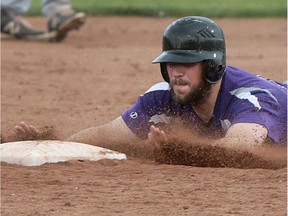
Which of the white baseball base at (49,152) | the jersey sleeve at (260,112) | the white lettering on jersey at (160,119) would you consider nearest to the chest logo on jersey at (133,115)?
the white lettering on jersey at (160,119)

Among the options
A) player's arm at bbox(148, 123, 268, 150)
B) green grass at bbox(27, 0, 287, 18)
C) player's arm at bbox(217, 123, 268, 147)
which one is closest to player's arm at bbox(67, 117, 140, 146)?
player's arm at bbox(148, 123, 268, 150)

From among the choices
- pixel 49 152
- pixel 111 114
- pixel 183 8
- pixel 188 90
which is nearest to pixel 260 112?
pixel 188 90

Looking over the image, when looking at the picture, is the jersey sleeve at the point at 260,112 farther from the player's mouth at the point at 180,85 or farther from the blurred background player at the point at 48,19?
the blurred background player at the point at 48,19

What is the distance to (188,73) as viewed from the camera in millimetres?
5984

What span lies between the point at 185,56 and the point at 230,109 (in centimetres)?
43

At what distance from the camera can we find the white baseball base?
19.7 feet

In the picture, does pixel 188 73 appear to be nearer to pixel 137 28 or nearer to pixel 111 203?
pixel 111 203

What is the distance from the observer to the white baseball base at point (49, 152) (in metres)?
6.01

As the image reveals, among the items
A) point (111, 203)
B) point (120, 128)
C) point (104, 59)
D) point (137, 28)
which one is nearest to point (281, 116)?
point (120, 128)

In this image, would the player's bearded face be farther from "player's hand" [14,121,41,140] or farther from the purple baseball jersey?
"player's hand" [14,121,41,140]

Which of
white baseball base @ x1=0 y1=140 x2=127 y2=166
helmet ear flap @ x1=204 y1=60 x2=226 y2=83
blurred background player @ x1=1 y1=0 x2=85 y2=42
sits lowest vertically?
blurred background player @ x1=1 y1=0 x2=85 y2=42

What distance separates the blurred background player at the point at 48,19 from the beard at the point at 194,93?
240 inches

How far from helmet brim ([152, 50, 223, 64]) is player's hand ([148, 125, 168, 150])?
48cm

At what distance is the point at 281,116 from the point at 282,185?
94 centimetres
